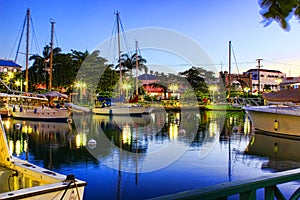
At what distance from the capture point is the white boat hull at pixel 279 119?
16.5 metres

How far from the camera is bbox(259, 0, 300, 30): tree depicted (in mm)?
3465

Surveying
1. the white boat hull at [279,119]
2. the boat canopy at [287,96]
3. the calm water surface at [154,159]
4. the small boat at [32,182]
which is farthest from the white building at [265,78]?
the small boat at [32,182]

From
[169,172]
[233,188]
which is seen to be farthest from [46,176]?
[169,172]

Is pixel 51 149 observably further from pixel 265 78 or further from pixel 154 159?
pixel 265 78

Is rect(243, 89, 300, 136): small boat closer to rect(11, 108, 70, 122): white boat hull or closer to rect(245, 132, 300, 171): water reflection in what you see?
rect(245, 132, 300, 171): water reflection

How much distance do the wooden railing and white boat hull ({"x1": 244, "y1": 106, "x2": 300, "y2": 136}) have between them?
14557 mm

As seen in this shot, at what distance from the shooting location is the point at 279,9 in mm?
3570

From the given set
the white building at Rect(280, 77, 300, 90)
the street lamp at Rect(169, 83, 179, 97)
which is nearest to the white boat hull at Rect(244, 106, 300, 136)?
the white building at Rect(280, 77, 300, 90)

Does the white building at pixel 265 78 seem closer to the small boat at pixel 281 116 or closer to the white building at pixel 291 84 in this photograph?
the white building at pixel 291 84

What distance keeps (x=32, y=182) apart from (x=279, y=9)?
4.30 m

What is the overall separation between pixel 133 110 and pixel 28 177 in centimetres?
2873

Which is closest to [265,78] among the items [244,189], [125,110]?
[125,110]

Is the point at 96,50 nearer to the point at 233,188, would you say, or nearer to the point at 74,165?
the point at 74,165

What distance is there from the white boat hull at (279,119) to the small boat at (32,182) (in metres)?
14.0
